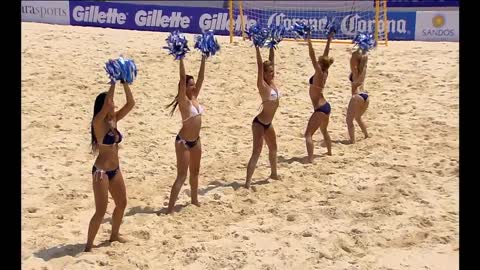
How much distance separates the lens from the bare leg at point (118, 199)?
5.79m

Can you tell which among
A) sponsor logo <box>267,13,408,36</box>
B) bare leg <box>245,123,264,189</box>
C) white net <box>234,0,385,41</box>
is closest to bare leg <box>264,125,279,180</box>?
bare leg <box>245,123,264,189</box>

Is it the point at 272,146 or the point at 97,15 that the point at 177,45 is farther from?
the point at 97,15

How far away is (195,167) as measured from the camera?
6.86 m

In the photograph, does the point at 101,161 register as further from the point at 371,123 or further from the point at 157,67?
the point at 157,67

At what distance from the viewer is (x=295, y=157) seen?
8797 millimetres

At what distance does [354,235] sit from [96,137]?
2570mm

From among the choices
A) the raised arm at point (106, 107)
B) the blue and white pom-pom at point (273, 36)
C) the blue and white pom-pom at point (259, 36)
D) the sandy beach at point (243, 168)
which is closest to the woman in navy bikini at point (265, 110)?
the blue and white pom-pom at point (273, 36)

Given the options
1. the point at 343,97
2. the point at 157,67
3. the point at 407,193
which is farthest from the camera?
the point at 157,67

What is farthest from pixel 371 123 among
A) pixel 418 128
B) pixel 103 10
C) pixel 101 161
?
pixel 103 10

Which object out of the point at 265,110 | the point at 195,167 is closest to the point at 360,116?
the point at 265,110

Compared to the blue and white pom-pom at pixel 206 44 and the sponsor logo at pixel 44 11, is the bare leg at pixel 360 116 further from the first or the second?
the sponsor logo at pixel 44 11

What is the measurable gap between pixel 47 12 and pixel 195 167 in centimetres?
1213

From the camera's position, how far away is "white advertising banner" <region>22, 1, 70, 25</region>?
56.7ft

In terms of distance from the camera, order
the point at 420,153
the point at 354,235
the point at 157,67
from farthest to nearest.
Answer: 1. the point at 157,67
2. the point at 420,153
3. the point at 354,235
